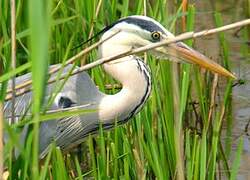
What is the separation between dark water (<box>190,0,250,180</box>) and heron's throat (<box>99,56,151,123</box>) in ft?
2.13

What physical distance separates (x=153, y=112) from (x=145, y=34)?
25 centimetres

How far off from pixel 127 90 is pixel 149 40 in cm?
18

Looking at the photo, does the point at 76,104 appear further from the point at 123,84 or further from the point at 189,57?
the point at 189,57

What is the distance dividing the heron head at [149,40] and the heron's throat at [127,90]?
0.17 feet

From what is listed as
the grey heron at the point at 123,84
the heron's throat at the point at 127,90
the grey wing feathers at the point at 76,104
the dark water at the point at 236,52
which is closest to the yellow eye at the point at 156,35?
the grey heron at the point at 123,84

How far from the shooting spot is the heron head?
2.57m

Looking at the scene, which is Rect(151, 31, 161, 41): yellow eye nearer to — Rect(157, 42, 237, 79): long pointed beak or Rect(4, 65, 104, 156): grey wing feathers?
Rect(157, 42, 237, 79): long pointed beak

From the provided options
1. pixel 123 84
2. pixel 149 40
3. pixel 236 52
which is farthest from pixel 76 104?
pixel 236 52

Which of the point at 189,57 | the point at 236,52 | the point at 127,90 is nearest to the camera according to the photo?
the point at 189,57

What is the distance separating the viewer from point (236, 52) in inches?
169

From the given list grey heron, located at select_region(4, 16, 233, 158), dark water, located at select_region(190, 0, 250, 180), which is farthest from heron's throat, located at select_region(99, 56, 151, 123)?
dark water, located at select_region(190, 0, 250, 180)

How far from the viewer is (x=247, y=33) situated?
14.7 feet

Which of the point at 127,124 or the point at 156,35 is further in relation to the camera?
the point at 127,124

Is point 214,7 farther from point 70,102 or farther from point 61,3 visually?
point 70,102
